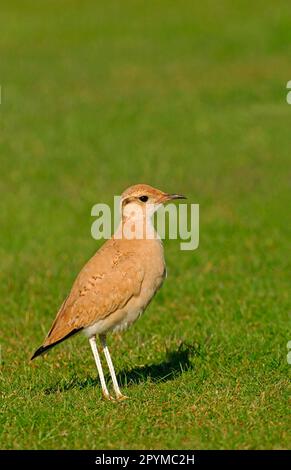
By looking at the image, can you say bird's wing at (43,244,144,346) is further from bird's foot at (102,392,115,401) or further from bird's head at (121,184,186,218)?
bird's foot at (102,392,115,401)

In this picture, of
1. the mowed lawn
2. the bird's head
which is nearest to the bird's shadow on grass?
the mowed lawn

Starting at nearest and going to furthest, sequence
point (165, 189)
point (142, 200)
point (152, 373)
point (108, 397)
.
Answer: point (108, 397), point (142, 200), point (152, 373), point (165, 189)

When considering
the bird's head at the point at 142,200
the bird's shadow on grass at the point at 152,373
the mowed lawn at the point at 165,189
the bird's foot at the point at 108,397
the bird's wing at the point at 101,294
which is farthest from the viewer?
the bird's shadow on grass at the point at 152,373

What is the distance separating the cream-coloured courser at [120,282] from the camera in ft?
23.0

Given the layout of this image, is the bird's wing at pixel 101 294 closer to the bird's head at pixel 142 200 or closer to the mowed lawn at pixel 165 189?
the bird's head at pixel 142 200

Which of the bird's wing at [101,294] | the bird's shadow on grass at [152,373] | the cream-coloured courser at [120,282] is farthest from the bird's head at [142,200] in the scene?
the bird's shadow on grass at [152,373]

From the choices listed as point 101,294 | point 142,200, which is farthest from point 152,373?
point 142,200

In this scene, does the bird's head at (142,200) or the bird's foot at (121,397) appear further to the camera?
the bird's head at (142,200)

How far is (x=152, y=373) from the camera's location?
25.2 feet

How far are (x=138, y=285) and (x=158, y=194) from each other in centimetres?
69

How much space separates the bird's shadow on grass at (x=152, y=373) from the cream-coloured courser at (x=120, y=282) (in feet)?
1.43

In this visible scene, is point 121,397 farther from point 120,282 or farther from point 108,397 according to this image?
point 120,282

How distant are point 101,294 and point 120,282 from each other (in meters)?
0.16

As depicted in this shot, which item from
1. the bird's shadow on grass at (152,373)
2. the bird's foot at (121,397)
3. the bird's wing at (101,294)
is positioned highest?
the bird's wing at (101,294)
